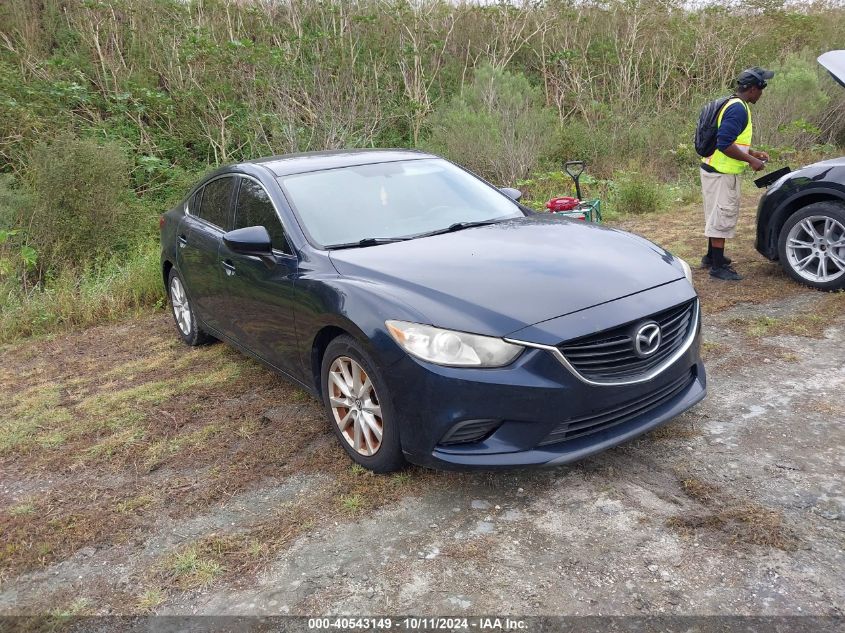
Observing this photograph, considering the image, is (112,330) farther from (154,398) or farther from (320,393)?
(320,393)

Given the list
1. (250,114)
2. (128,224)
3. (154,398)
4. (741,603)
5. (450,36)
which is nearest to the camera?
(741,603)

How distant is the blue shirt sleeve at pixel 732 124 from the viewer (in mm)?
6027

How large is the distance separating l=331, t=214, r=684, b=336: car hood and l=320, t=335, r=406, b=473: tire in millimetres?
334

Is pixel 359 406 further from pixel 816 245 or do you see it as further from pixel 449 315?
pixel 816 245

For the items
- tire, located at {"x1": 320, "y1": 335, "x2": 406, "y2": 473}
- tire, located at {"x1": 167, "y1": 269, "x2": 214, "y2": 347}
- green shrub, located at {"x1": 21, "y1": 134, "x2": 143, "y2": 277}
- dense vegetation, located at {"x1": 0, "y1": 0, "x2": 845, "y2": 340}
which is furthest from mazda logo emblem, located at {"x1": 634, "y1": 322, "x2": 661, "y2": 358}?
green shrub, located at {"x1": 21, "y1": 134, "x2": 143, "y2": 277}

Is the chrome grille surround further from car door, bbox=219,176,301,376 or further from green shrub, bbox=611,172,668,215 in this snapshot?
green shrub, bbox=611,172,668,215

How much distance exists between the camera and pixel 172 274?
241 inches

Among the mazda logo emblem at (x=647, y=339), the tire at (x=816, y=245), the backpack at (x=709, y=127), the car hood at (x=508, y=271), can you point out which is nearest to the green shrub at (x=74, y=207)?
the car hood at (x=508, y=271)

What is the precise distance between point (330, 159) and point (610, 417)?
104 inches

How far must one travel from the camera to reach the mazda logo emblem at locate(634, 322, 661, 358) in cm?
308

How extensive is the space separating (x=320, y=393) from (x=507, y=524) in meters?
1.32

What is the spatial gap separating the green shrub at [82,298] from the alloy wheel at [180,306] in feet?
5.17

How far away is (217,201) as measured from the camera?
5.17m

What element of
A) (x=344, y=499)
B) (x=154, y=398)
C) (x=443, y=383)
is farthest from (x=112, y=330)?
(x=443, y=383)
